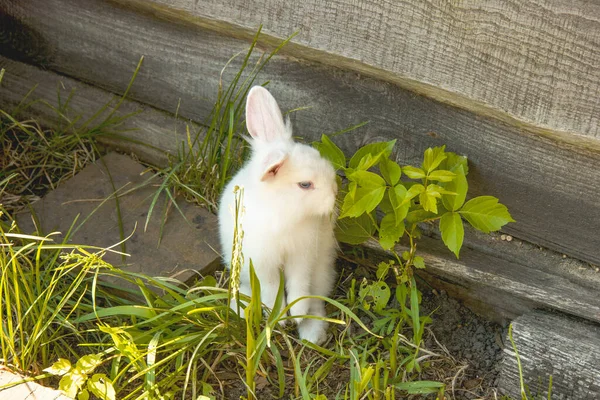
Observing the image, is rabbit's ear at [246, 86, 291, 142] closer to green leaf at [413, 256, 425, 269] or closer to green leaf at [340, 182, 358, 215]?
green leaf at [340, 182, 358, 215]

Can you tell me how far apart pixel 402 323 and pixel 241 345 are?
64 cm

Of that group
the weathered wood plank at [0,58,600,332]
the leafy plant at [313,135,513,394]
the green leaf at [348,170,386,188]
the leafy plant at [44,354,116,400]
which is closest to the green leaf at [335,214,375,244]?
the leafy plant at [313,135,513,394]

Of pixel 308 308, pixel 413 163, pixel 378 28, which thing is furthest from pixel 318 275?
pixel 378 28

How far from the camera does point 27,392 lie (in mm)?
2465

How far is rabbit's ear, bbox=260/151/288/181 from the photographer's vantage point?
246 cm

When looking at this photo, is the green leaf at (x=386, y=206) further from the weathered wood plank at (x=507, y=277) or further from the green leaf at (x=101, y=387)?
the green leaf at (x=101, y=387)

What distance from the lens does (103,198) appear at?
3.40 m

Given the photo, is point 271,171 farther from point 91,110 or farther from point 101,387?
point 91,110

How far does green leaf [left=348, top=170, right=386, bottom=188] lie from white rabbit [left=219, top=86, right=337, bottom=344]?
0.10m

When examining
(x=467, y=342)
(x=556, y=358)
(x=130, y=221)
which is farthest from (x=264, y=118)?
(x=556, y=358)

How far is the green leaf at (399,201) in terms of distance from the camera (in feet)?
8.43

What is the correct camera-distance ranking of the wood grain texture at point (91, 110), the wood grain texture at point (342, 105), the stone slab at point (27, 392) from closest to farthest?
the stone slab at point (27, 392)
the wood grain texture at point (342, 105)
the wood grain texture at point (91, 110)

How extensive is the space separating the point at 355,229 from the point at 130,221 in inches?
38.9

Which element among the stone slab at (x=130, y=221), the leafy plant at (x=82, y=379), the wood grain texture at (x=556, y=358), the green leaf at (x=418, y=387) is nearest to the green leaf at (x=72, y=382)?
the leafy plant at (x=82, y=379)
